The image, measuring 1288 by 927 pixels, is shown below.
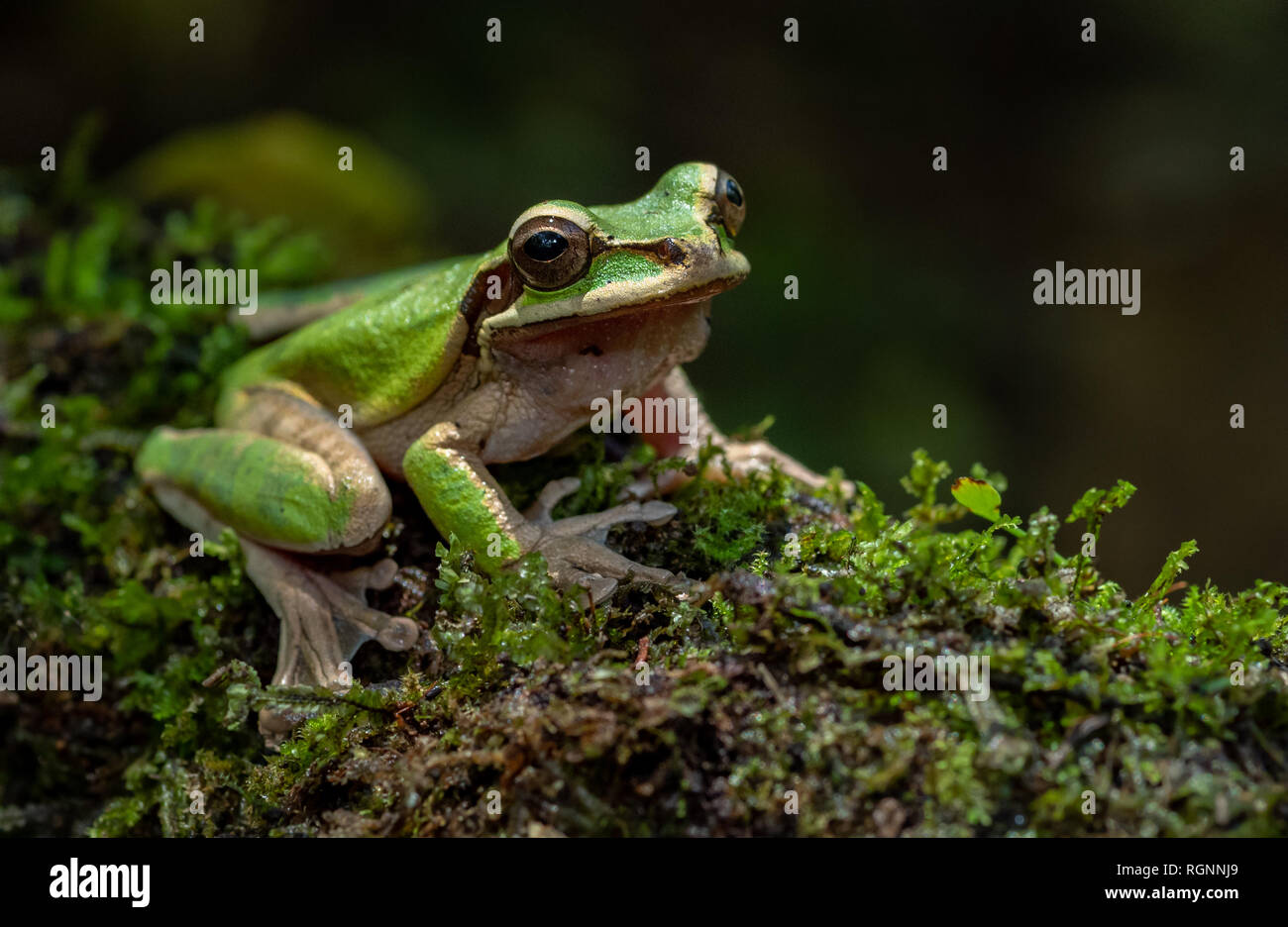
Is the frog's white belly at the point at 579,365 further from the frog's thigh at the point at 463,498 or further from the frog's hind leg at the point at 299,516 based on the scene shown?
the frog's hind leg at the point at 299,516

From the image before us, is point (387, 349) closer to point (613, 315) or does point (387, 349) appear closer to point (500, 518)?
point (500, 518)

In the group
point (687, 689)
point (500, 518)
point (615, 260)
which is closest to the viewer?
point (687, 689)

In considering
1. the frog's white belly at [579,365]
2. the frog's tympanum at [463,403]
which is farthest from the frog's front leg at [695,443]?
the frog's white belly at [579,365]

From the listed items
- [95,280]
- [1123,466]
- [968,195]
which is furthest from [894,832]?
[968,195]

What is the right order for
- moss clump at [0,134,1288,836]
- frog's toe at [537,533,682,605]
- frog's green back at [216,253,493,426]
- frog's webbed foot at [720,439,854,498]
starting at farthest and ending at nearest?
frog's webbed foot at [720,439,854,498] → frog's green back at [216,253,493,426] → frog's toe at [537,533,682,605] → moss clump at [0,134,1288,836]

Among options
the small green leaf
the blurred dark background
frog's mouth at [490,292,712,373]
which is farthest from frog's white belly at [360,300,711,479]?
the blurred dark background

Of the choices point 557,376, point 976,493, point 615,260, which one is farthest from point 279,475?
point 976,493

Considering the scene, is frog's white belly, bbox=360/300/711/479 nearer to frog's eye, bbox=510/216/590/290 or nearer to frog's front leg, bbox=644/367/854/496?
frog's eye, bbox=510/216/590/290
